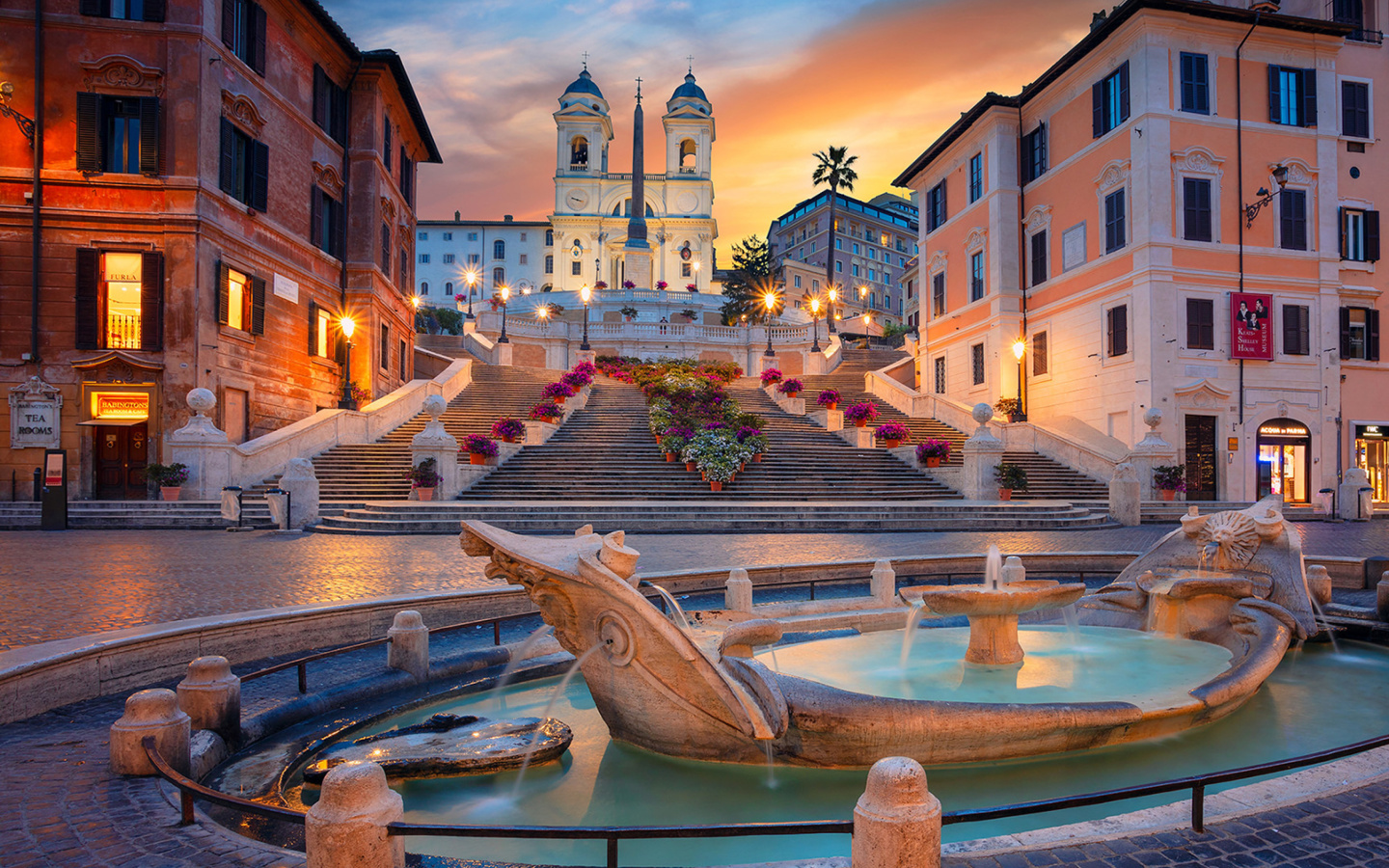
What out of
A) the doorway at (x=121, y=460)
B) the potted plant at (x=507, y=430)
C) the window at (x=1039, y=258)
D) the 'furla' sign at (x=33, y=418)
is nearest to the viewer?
the 'furla' sign at (x=33, y=418)

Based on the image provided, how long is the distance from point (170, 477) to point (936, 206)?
33265 millimetres

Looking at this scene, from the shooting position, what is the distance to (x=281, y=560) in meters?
11.8

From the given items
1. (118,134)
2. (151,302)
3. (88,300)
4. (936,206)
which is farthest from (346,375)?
(936,206)

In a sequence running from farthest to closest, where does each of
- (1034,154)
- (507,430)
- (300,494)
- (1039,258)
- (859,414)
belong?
(1034,154)
(1039,258)
(859,414)
(507,430)
(300,494)

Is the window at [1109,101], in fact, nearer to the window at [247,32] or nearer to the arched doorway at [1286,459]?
the arched doorway at [1286,459]

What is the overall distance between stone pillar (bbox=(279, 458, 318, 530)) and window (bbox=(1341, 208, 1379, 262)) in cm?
3305

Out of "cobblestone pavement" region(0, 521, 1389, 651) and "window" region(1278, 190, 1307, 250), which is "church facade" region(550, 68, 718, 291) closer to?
"window" region(1278, 190, 1307, 250)

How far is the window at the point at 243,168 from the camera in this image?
74.4ft

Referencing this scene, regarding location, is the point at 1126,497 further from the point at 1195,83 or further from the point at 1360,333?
the point at 1195,83

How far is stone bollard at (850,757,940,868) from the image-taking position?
2662 millimetres

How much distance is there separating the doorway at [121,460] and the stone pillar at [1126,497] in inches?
982

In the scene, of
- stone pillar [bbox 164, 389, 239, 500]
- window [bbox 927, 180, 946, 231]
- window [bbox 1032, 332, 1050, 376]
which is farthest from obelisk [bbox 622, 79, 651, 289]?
stone pillar [bbox 164, 389, 239, 500]

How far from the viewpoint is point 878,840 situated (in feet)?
A: 8.76

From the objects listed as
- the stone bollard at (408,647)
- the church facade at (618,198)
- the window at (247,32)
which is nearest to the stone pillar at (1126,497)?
the stone bollard at (408,647)
